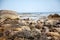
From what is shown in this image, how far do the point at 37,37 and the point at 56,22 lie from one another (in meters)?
0.99

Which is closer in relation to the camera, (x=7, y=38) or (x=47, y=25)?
(x=7, y=38)

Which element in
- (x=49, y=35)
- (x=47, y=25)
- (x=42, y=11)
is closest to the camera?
(x=49, y=35)

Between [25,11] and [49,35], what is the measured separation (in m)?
2.81

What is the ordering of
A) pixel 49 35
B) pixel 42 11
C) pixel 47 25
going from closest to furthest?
pixel 49 35, pixel 47 25, pixel 42 11

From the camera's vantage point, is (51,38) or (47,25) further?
(47,25)

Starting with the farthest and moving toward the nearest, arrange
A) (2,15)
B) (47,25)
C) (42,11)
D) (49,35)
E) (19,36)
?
1. (42,11)
2. (2,15)
3. (47,25)
4. (49,35)
5. (19,36)

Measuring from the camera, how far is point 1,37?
2.07 meters

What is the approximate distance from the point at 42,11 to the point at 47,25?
7.16 feet

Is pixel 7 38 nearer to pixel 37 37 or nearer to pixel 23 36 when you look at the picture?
pixel 23 36

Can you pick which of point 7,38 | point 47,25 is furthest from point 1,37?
point 47,25

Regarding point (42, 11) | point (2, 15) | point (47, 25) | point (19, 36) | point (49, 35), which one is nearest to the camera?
point (19, 36)

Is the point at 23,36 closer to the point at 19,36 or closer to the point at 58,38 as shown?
the point at 19,36

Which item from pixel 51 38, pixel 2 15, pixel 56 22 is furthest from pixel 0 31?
pixel 2 15

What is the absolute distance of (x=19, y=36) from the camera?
1.99 metres
